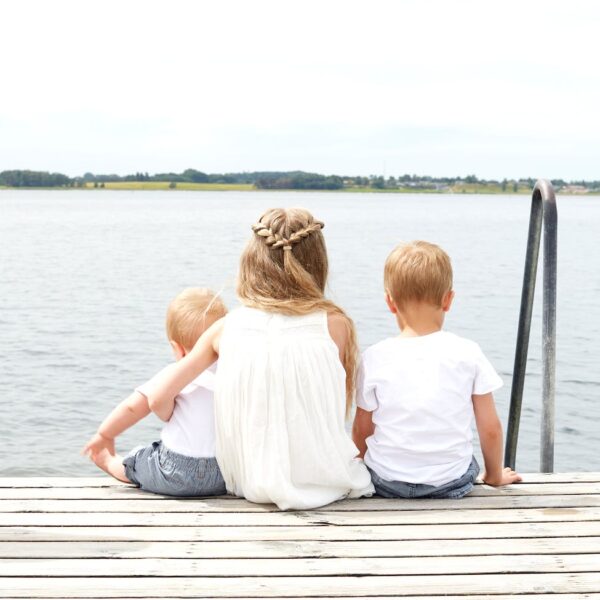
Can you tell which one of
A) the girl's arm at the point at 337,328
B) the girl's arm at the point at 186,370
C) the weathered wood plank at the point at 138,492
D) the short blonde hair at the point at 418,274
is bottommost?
the weathered wood plank at the point at 138,492

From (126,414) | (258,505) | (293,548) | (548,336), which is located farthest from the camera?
(548,336)

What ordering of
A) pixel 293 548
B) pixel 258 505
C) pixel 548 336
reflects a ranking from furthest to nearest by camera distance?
pixel 548 336, pixel 258 505, pixel 293 548

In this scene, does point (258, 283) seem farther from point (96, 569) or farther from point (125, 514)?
point (96, 569)

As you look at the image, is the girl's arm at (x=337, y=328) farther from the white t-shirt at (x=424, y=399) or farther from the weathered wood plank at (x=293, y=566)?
the weathered wood plank at (x=293, y=566)

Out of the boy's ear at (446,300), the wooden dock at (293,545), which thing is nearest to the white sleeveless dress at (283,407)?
the wooden dock at (293,545)

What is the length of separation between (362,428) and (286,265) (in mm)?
701

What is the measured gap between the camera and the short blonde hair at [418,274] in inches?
131

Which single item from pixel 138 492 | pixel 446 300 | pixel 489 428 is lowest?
pixel 138 492

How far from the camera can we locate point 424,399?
3.34 metres

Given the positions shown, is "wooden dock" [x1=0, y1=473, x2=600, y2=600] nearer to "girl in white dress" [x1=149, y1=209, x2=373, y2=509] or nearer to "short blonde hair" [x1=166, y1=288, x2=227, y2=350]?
"girl in white dress" [x1=149, y1=209, x2=373, y2=509]

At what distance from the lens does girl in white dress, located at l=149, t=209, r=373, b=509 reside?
321 centimetres

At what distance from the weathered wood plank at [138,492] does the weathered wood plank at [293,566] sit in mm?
545

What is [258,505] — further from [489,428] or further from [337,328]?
[489,428]

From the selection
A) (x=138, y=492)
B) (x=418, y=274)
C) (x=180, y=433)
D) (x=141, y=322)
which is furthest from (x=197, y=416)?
(x=141, y=322)
